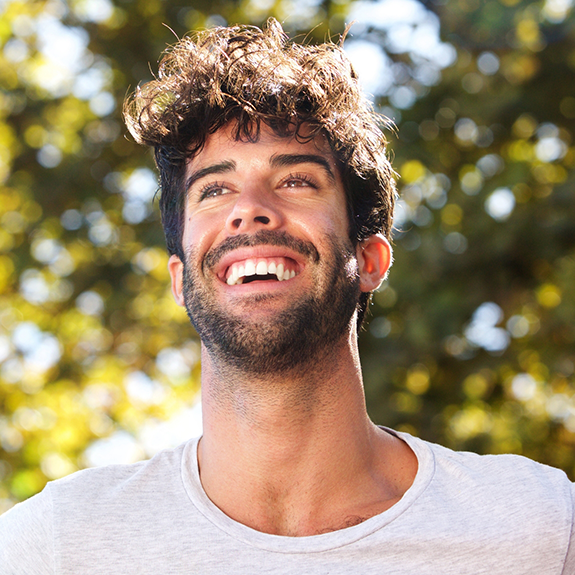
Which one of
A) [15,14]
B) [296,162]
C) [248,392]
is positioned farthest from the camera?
[15,14]

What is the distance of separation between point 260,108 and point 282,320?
0.72 metres

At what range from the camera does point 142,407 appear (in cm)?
750

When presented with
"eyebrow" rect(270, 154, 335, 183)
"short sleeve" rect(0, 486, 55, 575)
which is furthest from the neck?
"eyebrow" rect(270, 154, 335, 183)

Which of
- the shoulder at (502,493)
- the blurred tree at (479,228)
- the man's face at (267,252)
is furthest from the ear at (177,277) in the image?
the blurred tree at (479,228)

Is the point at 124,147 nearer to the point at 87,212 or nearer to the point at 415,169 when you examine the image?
→ the point at 87,212

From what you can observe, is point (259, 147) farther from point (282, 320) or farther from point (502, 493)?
point (502, 493)

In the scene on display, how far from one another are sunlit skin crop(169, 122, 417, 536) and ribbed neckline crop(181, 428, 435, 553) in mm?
60

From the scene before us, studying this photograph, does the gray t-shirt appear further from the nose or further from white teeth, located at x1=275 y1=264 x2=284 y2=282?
the nose

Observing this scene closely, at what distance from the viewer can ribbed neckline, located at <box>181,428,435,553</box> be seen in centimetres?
200

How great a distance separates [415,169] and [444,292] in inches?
39.3

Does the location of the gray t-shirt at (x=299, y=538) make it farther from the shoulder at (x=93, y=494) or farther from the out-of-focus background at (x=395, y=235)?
the out-of-focus background at (x=395, y=235)

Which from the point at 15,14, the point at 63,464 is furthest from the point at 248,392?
the point at 15,14

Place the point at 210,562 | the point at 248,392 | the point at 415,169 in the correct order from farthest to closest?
the point at 415,169 → the point at 248,392 → the point at 210,562

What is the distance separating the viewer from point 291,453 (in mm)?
2213
